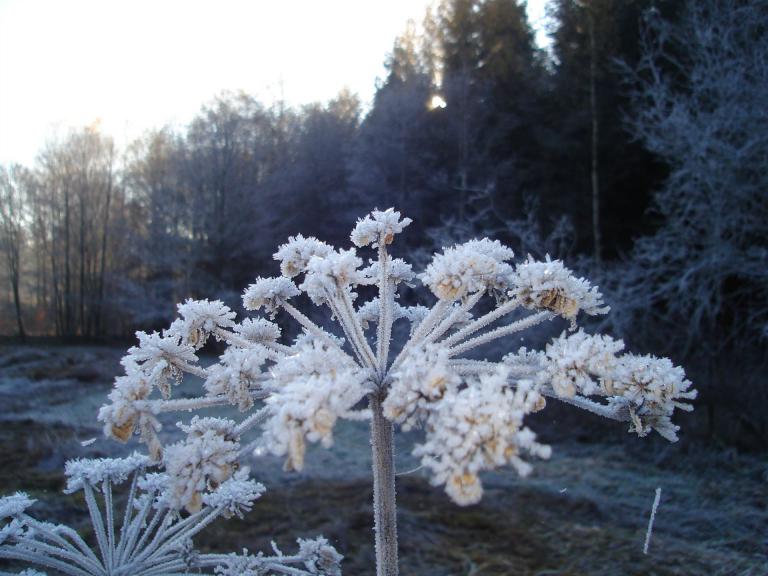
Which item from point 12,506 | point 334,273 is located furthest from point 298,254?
point 12,506

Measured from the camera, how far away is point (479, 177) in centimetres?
1541

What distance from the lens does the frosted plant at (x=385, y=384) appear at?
98cm

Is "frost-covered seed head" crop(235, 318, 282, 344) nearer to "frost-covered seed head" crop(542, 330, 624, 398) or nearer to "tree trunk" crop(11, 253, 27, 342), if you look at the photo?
"frost-covered seed head" crop(542, 330, 624, 398)

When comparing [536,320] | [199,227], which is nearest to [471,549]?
[536,320]

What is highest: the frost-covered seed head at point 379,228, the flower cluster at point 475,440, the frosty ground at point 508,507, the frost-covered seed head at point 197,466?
the frost-covered seed head at point 379,228

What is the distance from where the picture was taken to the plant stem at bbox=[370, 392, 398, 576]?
1.31 metres

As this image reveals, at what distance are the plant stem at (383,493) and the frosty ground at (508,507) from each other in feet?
0.74

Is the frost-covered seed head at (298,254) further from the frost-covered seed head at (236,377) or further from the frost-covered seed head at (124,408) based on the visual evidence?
the frost-covered seed head at (124,408)

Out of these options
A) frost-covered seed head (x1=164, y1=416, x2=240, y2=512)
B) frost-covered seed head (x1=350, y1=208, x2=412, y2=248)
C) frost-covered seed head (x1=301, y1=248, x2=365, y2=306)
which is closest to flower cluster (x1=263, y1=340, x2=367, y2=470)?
frost-covered seed head (x1=164, y1=416, x2=240, y2=512)

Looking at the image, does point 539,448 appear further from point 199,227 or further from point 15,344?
point 199,227

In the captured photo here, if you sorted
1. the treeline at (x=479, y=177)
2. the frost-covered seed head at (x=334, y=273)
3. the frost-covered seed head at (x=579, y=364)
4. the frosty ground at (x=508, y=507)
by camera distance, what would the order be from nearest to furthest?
the frost-covered seed head at (x=579, y=364), the frost-covered seed head at (x=334, y=273), the frosty ground at (x=508, y=507), the treeline at (x=479, y=177)

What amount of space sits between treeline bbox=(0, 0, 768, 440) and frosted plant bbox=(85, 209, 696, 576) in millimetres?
8022

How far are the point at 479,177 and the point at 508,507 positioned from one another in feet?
40.0

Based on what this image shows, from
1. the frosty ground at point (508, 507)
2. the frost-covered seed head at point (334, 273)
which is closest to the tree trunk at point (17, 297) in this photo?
the frosty ground at point (508, 507)
